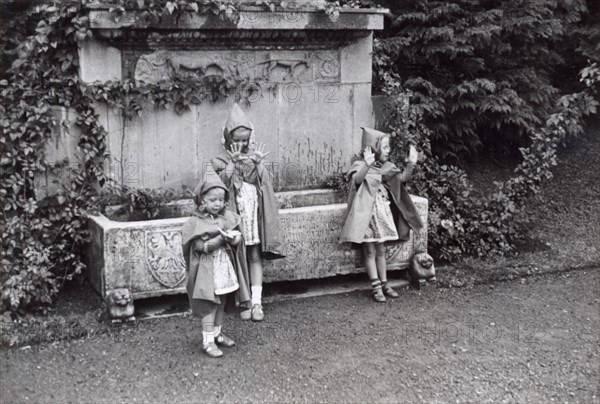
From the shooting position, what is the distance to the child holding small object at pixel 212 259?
4.99m

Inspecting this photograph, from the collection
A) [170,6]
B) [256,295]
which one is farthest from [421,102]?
[256,295]

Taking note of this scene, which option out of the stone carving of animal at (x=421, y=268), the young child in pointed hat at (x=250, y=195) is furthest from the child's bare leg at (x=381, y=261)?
the young child in pointed hat at (x=250, y=195)

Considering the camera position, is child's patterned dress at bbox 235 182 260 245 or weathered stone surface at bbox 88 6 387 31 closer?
child's patterned dress at bbox 235 182 260 245

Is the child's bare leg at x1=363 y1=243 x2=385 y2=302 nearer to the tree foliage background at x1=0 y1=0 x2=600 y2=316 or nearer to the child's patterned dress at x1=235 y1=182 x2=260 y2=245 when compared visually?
the child's patterned dress at x1=235 y1=182 x2=260 y2=245

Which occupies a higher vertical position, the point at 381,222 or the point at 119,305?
the point at 381,222

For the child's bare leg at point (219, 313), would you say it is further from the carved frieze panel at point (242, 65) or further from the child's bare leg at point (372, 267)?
the carved frieze panel at point (242, 65)

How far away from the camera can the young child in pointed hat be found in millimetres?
5902

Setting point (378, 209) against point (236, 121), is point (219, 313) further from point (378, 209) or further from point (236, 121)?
point (378, 209)

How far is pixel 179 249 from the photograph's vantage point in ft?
19.8

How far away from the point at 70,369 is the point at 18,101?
2.72m

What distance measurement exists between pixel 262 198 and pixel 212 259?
105cm

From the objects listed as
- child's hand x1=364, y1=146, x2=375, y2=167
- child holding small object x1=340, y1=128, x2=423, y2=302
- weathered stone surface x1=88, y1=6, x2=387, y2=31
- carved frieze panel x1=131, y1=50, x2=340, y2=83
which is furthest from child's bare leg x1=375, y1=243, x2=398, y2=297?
weathered stone surface x1=88, y1=6, x2=387, y2=31

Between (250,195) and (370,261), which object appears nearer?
(250,195)

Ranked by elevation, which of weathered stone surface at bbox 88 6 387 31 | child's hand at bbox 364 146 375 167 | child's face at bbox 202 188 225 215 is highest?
weathered stone surface at bbox 88 6 387 31
